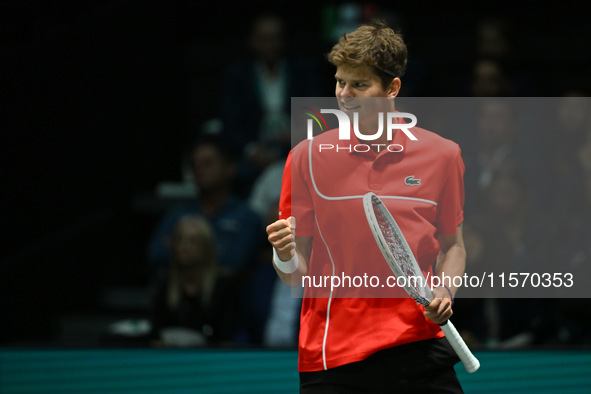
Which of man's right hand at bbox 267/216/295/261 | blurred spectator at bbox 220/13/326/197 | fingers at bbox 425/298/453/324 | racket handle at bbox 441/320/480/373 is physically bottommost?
racket handle at bbox 441/320/480/373

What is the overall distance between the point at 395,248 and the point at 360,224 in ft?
0.44

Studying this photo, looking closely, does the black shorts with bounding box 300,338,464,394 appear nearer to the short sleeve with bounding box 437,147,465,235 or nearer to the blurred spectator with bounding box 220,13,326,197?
the short sleeve with bounding box 437,147,465,235

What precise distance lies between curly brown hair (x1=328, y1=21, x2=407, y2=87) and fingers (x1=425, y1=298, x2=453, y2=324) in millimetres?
578

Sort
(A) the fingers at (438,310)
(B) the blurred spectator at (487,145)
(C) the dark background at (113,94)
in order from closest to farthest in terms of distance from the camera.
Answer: (A) the fingers at (438,310) → (B) the blurred spectator at (487,145) → (C) the dark background at (113,94)

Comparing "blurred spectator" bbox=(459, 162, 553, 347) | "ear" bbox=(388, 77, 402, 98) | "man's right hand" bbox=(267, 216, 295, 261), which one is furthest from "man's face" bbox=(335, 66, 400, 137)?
"blurred spectator" bbox=(459, 162, 553, 347)

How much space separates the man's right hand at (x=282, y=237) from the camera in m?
2.20

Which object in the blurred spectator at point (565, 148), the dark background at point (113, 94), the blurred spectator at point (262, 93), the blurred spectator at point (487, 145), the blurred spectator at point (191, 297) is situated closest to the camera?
the blurred spectator at point (487, 145)

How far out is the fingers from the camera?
2148 mm

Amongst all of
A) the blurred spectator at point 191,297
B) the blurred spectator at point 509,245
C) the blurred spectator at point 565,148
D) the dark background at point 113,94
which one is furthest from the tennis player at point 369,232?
the dark background at point 113,94

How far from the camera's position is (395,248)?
2221mm

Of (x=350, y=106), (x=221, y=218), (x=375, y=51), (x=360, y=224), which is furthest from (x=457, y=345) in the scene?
(x=221, y=218)

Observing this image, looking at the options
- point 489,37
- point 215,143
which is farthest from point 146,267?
point 489,37

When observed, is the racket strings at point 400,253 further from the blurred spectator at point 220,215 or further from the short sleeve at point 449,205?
the blurred spectator at point 220,215

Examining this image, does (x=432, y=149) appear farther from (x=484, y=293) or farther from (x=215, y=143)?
(x=215, y=143)
